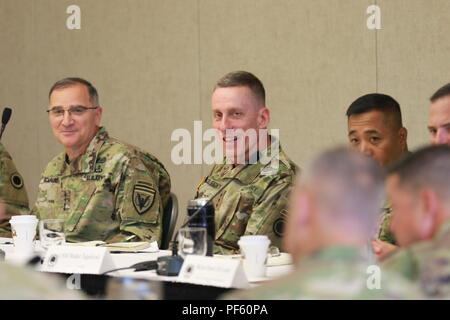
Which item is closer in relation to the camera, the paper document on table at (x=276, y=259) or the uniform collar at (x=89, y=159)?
the paper document on table at (x=276, y=259)

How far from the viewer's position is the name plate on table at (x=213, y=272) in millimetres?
2270

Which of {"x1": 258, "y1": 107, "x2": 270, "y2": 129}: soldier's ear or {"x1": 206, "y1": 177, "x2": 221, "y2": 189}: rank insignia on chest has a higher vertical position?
{"x1": 258, "y1": 107, "x2": 270, "y2": 129}: soldier's ear

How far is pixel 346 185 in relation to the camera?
1077 mm

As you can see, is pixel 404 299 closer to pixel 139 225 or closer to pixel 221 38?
pixel 139 225

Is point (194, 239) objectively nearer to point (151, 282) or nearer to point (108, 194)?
point (151, 282)

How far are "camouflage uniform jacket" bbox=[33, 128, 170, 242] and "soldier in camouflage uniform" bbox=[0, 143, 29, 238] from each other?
245mm

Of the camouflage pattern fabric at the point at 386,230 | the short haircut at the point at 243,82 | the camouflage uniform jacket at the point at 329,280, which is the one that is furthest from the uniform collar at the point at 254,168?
the camouflage uniform jacket at the point at 329,280

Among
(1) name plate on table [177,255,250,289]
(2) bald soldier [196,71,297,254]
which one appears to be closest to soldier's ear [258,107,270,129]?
(2) bald soldier [196,71,297,254]

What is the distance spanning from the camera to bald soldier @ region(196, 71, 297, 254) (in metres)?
3.34

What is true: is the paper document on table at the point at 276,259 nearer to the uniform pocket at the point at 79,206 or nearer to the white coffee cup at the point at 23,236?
the white coffee cup at the point at 23,236

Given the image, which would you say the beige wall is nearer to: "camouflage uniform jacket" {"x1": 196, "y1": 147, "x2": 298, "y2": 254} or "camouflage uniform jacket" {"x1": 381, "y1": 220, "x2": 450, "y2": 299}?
"camouflage uniform jacket" {"x1": 196, "y1": 147, "x2": 298, "y2": 254}

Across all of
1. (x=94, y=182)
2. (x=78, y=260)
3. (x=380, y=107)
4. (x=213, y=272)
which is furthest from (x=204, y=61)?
(x=213, y=272)

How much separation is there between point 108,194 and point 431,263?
8.46 feet

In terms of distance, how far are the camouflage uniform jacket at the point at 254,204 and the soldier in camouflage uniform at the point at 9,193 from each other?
1.26 meters
